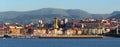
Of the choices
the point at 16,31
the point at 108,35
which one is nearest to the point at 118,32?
the point at 108,35

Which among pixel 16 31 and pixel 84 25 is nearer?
pixel 16 31

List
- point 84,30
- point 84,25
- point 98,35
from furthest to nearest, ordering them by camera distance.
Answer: point 84,25
point 84,30
point 98,35

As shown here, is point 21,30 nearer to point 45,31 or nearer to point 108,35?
point 45,31

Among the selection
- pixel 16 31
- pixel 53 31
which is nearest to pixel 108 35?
pixel 53 31

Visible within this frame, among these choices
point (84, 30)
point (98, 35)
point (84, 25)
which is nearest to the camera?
point (98, 35)

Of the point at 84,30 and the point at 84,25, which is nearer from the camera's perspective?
the point at 84,30

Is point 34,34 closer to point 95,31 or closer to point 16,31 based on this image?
point 16,31

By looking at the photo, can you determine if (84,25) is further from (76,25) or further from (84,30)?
(84,30)

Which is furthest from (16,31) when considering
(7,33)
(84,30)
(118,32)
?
(118,32)
